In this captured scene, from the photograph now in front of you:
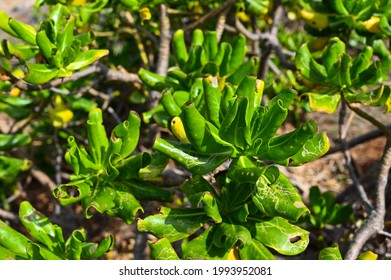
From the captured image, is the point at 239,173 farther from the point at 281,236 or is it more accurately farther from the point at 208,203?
the point at 281,236

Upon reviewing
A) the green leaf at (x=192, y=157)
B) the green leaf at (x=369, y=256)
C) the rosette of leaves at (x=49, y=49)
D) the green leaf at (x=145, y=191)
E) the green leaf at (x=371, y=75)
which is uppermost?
the rosette of leaves at (x=49, y=49)

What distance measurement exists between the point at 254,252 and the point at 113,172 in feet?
1.73

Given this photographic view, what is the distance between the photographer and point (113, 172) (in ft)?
5.60

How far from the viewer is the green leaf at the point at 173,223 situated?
1.55m

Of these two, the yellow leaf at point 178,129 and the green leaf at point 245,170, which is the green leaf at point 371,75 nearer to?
the green leaf at point 245,170

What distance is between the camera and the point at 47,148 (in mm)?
3793

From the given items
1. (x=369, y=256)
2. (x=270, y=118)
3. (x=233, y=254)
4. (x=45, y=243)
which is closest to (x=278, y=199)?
(x=270, y=118)

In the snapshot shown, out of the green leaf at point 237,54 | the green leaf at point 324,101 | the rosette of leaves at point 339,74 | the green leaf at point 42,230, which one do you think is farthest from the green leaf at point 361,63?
the green leaf at point 42,230

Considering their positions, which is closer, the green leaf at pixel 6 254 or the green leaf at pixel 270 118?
the green leaf at pixel 270 118

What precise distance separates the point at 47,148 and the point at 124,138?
2211 mm

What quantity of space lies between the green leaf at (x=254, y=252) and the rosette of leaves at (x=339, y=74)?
55 centimetres

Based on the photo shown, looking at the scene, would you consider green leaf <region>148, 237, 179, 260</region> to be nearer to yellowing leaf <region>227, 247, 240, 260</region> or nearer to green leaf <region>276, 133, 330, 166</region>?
yellowing leaf <region>227, 247, 240, 260</region>

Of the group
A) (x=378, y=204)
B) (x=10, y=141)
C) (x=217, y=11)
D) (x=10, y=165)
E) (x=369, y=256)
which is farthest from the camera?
(x=10, y=165)

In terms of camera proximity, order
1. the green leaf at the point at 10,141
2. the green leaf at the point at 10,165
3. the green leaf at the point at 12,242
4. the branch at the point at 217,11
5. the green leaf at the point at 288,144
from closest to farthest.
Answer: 1. the green leaf at the point at 288,144
2. the green leaf at the point at 12,242
3. the branch at the point at 217,11
4. the green leaf at the point at 10,141
5. the green leaf at the point at 10,165
